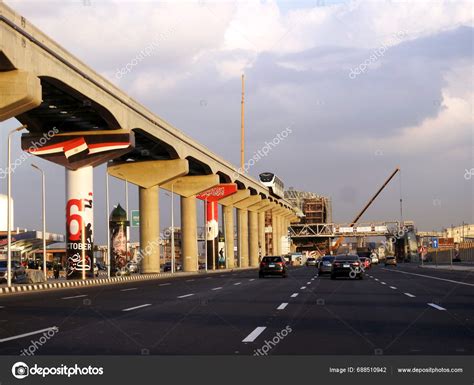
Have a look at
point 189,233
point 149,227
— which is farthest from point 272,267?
point 189,233

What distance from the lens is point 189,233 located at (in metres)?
72.4

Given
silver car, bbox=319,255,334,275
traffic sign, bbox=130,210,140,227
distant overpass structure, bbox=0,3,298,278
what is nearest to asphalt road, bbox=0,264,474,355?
distant overpass structure, bbox=0,3,298,278

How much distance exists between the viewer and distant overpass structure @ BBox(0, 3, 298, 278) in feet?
97.5

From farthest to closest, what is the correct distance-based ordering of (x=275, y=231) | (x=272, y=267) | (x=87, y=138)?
1. (x=275, y=231)
2. (x=272, y=267)
3. (x=87, y=138)

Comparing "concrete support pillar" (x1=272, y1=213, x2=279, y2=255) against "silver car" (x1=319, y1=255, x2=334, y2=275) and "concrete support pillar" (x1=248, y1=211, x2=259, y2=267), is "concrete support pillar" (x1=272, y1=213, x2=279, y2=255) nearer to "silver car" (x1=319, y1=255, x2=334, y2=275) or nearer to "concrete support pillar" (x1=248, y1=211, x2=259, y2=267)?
"concrete support pillar" (x1=248, y1=211, x2=259, y2=267)

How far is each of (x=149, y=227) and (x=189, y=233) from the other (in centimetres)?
1381

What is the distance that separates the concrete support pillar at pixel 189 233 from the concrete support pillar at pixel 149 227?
11.7 metres

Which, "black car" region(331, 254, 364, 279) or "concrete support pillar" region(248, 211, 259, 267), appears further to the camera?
"concrete support pillar" region(248, 211, 259, 267)

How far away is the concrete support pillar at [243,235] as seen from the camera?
10650 cm

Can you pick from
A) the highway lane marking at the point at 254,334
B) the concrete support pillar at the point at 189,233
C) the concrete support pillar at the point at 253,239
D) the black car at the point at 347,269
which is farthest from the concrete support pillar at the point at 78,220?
the concrete support pillar at the point at 253,239

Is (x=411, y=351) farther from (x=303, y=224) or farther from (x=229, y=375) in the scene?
(x=303, y=224)

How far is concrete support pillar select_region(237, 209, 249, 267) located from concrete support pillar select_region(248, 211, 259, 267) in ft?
8.49

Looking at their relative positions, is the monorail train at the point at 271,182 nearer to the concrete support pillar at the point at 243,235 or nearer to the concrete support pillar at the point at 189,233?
the concrete support pillar at the point at 243,235

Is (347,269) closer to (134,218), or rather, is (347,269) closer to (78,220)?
(78,220)
